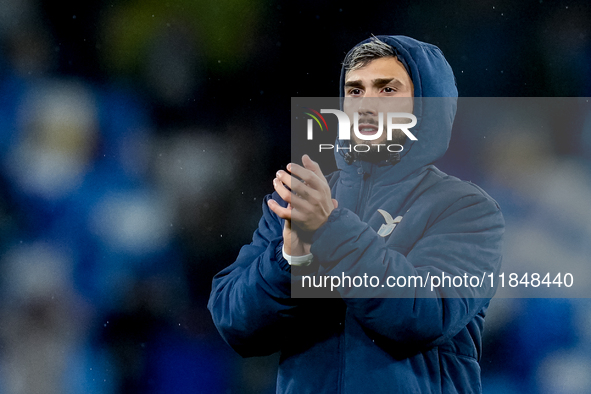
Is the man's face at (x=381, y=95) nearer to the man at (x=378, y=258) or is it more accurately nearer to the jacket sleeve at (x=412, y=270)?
the man at (x=378, y=258)

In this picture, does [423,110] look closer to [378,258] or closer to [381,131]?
[381,131]

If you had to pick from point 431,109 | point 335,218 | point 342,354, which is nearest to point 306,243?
point 335,218

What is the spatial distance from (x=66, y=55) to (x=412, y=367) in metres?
1.25

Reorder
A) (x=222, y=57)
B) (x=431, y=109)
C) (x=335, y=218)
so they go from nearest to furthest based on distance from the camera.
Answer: (x=335, y=218), (x=431, y=109), (x=222, y=57)

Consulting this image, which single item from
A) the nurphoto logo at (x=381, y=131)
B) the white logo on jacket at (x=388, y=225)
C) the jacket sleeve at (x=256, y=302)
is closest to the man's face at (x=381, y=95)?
the nurphoto logo at (x=381, y=131)

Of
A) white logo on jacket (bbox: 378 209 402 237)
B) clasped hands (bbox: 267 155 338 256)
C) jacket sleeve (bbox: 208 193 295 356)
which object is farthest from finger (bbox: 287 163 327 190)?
white logo on jacket (bbox: 378 209 402 237)

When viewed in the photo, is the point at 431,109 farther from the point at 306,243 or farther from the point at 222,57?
the point at 222,57

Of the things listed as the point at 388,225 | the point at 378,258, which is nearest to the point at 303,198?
the point at 378,258

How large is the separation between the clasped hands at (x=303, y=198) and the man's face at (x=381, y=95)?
287 mm

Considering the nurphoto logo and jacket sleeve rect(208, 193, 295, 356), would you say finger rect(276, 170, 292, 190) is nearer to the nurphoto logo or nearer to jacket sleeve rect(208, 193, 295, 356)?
jacket sleeve rect(208, 193, 295, 356)

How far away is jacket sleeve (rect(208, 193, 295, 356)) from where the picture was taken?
0.79 m

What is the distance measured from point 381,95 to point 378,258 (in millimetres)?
374

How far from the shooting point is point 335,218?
0.73 meters

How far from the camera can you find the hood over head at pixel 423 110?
975 mm
